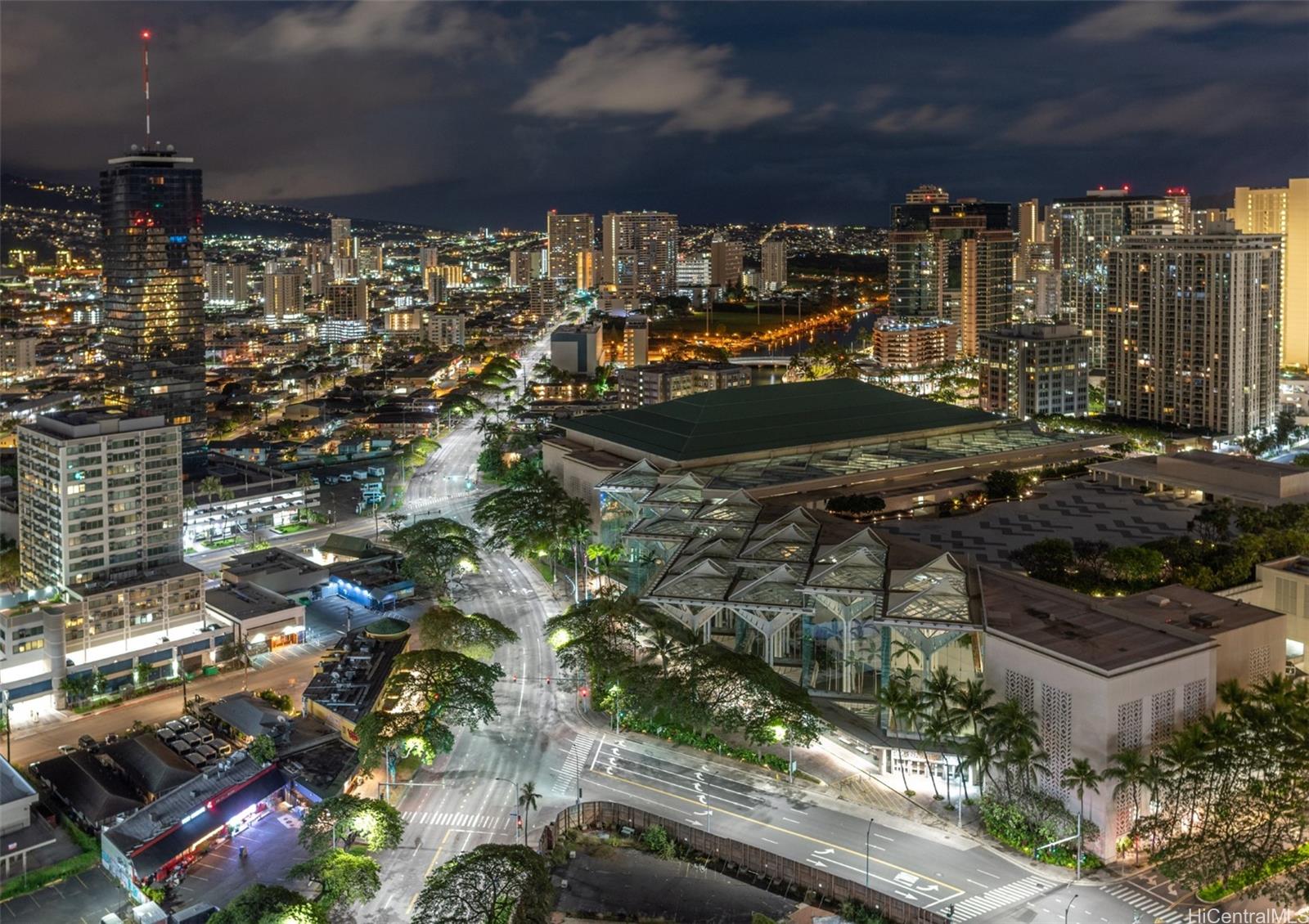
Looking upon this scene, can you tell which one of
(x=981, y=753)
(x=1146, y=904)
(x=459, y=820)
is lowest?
(x=1146, y=904)

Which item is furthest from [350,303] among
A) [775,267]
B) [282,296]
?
→ [775,267]

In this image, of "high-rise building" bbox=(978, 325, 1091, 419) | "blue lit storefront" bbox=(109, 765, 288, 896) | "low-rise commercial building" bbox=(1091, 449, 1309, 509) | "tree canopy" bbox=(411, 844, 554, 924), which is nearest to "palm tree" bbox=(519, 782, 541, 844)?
"tree canopy" bbox=(411, 844, 554, 924)

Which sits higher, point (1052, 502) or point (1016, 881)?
point (1052, 502)

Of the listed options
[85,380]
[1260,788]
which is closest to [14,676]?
[1260,788]

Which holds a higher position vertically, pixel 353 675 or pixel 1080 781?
pixel 1080 781

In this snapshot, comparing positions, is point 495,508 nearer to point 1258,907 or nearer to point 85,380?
point 1258,907

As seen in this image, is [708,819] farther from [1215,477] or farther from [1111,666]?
[1215,477]

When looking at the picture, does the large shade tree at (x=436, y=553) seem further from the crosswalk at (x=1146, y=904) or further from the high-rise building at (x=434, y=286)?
the high-rise building at (x=434, y=286)
